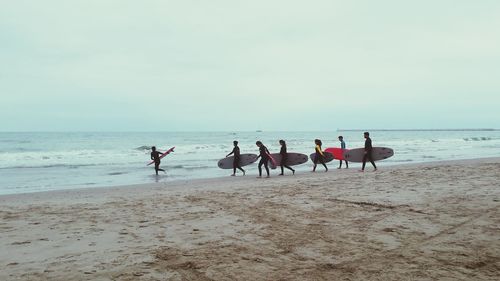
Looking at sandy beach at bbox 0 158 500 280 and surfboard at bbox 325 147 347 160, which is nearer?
sandy beach at bbox 0 158 500 280

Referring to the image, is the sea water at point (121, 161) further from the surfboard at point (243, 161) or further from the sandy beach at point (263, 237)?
the sandy beach at point (263, 237)

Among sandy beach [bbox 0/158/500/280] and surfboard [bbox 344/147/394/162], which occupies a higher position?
surfboard [bbox 344/147/394/162]

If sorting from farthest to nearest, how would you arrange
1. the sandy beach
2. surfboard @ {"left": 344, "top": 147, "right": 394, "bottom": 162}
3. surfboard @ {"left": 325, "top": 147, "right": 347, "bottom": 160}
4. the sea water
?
surfboard @ {"left": 325, "top": 147, "right": 347, "bottom": 160} < surfboard @ {"left": 344, "top": 147, "right": 394, "bottom": 162} < the sea water < the sandy beach

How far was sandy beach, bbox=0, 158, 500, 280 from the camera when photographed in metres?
3.81

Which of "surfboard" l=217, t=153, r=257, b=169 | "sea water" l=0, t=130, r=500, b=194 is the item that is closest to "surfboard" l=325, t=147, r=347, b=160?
"sea water" l=0, t=130, r=500, b=194

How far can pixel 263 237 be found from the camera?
5.06 metres

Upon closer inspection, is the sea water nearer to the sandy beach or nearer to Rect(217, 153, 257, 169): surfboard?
Rect(217, 153, 257, 169): surfboard

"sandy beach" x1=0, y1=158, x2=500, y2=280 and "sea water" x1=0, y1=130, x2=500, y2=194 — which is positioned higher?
"sandy beach" x1=0, y1=158, x2=500, y2=280

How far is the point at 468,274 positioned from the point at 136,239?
396 centimetres

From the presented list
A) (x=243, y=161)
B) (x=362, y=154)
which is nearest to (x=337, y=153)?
(x=362, y=154)

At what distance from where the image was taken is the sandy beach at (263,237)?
12.5 feet

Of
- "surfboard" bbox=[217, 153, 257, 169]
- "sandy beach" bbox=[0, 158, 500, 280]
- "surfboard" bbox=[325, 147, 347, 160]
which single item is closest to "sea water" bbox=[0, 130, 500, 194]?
"surfboard" bbox=[217, 153, 257, 169]

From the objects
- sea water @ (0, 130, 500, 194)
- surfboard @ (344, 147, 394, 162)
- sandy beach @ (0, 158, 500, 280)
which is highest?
surfboard @ (344, 147, 394, 162)

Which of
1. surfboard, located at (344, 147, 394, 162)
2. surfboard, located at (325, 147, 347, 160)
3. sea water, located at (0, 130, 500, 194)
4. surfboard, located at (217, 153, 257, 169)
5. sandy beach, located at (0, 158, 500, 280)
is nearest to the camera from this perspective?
sandy beach, located at (0, 158, 500, 280)
